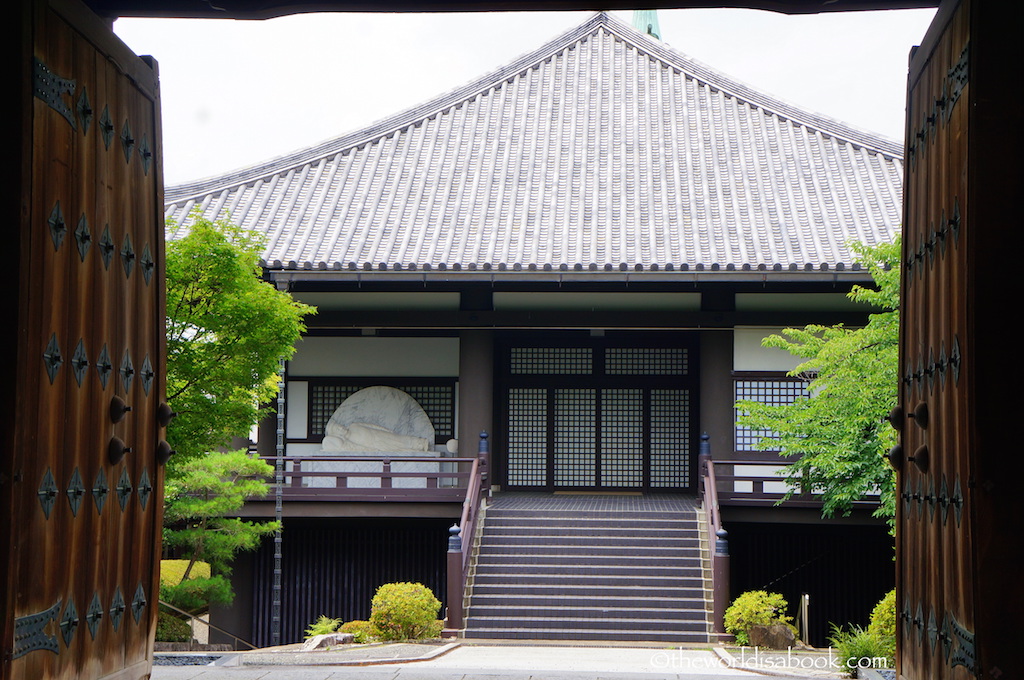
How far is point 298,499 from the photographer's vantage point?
15367 mm

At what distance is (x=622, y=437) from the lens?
1880cm

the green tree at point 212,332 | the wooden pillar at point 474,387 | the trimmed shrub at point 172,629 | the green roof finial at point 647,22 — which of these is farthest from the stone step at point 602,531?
the green roof finial at point 647,22

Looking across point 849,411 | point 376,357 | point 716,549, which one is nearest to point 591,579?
point 716,549

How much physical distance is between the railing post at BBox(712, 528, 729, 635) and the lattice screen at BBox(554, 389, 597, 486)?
5466 millimetres

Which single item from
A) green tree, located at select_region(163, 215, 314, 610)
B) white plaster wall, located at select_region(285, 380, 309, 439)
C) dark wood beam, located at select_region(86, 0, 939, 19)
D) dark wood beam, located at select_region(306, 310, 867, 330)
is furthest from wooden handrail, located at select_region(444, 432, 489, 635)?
dark wood beam, located at select_region(86, 0, 939, 19)

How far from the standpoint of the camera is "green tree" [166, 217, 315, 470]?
9.22 meters

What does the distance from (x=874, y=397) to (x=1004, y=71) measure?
799 centimetres

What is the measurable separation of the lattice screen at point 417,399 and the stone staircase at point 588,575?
2.55 metres

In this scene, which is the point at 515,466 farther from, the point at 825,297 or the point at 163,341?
the point at 163,341

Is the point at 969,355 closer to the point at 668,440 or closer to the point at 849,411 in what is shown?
the point at 849,411

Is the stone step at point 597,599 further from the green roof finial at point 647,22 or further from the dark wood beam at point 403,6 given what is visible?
the green roof finial at point 647,22

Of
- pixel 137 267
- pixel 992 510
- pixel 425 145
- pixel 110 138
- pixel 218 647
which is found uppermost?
pixel 425 145

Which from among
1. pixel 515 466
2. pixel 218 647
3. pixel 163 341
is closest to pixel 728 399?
pixel 515 466

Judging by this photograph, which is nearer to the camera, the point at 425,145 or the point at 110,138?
the point at 110,138
